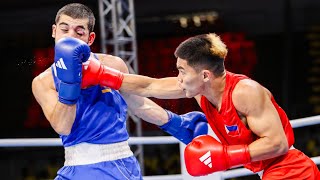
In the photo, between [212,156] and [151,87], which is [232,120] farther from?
[151,87]

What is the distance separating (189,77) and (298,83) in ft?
20.5

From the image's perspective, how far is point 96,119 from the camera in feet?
7.65

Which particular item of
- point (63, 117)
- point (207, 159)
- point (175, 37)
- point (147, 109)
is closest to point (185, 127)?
point (147, 109)

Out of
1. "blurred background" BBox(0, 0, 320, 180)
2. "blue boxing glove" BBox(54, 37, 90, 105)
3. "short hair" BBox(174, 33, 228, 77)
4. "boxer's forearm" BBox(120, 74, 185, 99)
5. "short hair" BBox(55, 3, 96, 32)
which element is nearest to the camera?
"blue boxing glove" BBox(54, 37, 90, 105)

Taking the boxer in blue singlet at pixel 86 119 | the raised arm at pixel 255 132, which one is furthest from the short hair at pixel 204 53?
the boxer in blue singlet at pixel 86 119

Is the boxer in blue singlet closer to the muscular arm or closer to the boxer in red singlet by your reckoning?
the boxer in red singlet

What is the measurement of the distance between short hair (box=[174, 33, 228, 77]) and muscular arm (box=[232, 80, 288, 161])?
0.14m

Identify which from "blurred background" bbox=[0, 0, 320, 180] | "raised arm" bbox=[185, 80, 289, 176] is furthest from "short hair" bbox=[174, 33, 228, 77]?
"blurred background" bbox=[0, 0, 320, 180]

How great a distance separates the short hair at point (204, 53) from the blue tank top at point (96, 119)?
345mm

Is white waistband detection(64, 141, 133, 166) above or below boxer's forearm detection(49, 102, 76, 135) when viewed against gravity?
below

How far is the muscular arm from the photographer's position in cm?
218

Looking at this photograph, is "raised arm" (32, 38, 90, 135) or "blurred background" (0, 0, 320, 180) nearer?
"raised arm" (32, 38, 90, 135)

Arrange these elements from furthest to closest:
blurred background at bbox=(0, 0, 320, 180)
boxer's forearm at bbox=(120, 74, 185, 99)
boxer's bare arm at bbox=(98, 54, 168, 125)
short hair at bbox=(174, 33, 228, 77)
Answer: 1. blurred background at bbox=(0, 0, 320, 180)
2. boxer's bare arm at bbox=(98, 54, 168, 125)
3. boxer's forearm at bbox=(120, 74, 185, 99)
4. short hair at bbox=(174, 33, 228, 77)

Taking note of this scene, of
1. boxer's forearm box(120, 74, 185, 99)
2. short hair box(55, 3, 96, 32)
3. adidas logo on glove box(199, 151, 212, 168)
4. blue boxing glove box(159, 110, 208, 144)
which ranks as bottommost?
adidas logo on glove box(199, 151, 212, 168)
